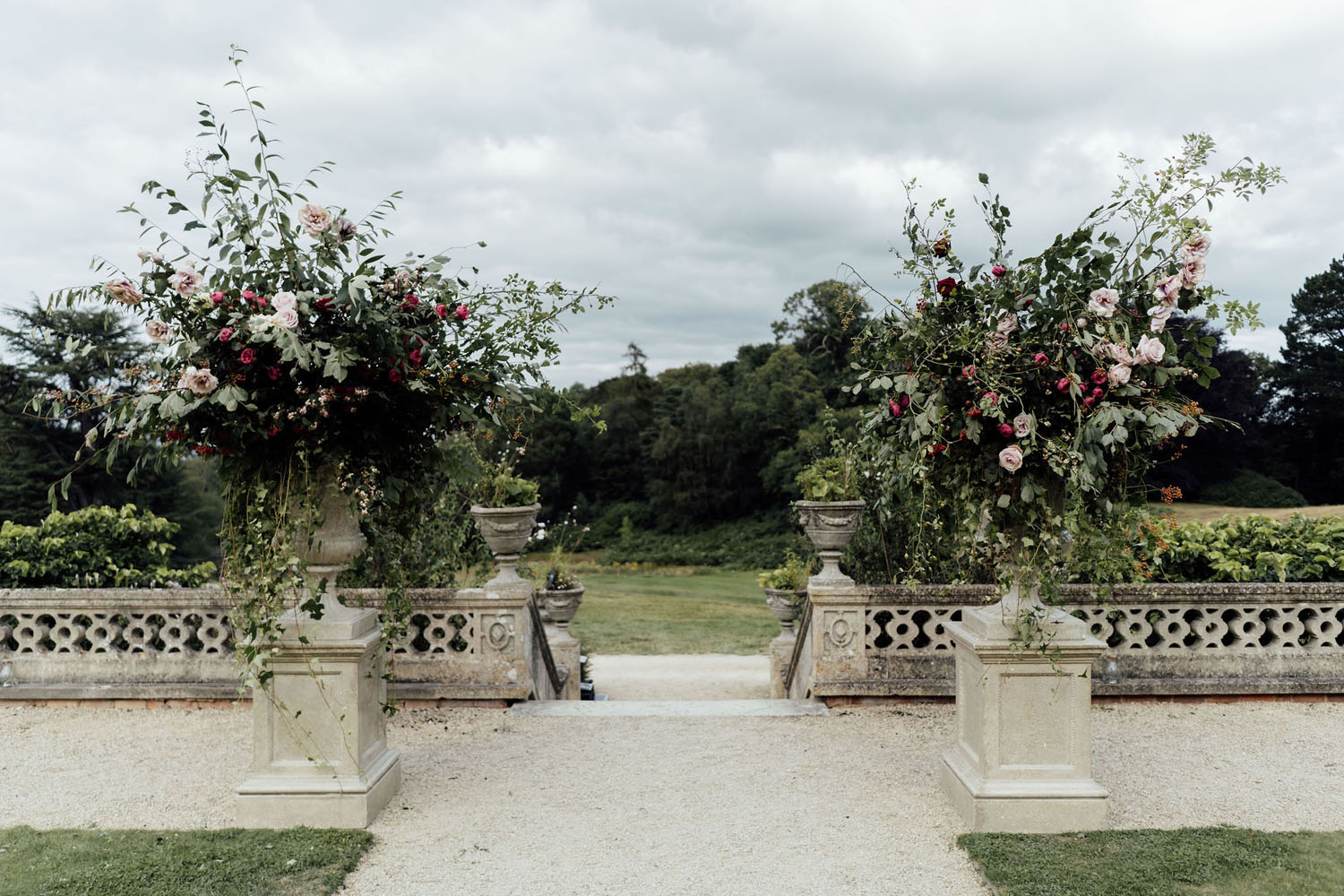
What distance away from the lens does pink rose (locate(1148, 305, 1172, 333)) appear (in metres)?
3.54

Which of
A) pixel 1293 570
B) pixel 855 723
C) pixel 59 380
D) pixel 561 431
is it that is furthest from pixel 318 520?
pixel 561 431

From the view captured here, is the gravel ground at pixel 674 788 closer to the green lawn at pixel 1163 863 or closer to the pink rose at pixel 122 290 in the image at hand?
the green lawn at pixel 1163 863

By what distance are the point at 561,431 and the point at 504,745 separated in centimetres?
3799

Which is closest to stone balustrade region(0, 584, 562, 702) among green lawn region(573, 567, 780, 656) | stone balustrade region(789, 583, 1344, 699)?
stone balustrade region(789, 583, 1344, 699)

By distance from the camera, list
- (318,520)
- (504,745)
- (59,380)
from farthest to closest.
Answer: (59,380)
(504,745)
(318,520)

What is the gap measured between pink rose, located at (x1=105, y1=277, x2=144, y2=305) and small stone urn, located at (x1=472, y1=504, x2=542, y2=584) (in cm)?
282

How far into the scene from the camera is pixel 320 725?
3.99m

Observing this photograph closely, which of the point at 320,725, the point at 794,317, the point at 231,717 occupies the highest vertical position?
the point at 794,317

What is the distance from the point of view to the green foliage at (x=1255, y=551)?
629cm

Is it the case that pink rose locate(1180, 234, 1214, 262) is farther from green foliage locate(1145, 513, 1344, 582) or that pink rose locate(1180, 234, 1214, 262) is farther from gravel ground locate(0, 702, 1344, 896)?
green foliage locate(1145, 513, 1344, 582)

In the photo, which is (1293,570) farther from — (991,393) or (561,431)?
(561,431)

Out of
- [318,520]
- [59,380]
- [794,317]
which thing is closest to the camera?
[318,520]

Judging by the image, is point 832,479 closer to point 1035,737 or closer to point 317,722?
point 1035,737

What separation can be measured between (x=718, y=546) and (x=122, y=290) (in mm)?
35111
